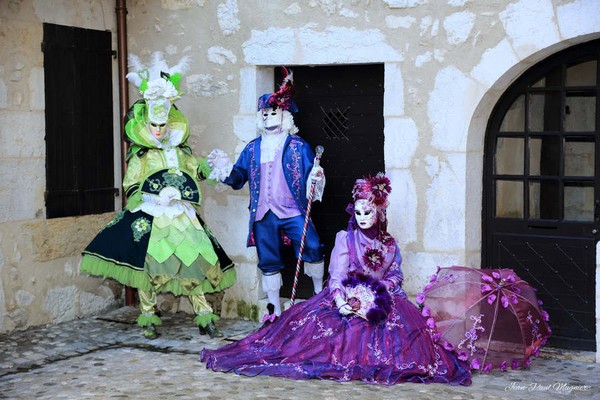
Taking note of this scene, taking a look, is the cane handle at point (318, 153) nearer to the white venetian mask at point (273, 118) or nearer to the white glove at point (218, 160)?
the white venetian mask at point (273, 118)

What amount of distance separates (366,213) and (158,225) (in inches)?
63.2

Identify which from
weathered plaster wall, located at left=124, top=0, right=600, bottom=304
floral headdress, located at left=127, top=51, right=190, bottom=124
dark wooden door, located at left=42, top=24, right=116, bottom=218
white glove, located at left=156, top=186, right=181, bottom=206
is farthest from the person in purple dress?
dark wooden door, located at left=42, top=24, right=116, bottom=218

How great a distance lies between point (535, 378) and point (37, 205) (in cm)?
396

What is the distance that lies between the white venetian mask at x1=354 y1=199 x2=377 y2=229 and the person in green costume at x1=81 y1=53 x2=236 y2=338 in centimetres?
125

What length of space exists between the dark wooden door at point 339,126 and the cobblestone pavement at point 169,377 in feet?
3.95

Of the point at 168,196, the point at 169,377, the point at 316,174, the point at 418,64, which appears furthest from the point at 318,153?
the point at 169,377

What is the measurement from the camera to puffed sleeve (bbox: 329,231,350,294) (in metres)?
6.84

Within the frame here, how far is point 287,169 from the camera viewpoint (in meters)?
7.70

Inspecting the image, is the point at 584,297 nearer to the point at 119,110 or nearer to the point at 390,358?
the point at 390,358

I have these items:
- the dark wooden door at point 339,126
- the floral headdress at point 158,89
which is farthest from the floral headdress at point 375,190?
the floral headdress at point 158,89

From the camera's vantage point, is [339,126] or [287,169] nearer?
[287,169]

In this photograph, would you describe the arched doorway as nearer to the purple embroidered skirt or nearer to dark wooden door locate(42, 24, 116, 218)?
the purple embroidered skirt

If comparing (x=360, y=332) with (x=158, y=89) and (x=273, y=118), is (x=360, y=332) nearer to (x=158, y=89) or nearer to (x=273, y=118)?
(x=273, y=118)

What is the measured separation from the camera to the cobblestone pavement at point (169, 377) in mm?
6262
